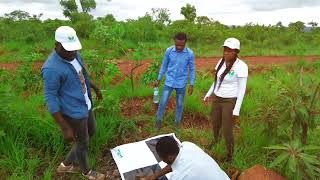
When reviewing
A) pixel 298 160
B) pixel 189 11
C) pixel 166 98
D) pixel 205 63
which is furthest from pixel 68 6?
pixel 298 160

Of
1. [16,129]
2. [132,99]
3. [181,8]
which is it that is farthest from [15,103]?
[181,8]

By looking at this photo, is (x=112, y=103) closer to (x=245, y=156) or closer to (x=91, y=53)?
(x=91, y=53)

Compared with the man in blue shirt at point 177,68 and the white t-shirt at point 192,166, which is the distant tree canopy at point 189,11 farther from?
the white t-shirt at point 192,166

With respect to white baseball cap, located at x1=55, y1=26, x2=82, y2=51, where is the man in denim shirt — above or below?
below

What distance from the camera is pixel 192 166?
3090 millimetres

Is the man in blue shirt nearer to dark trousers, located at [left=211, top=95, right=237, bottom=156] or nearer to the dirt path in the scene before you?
dark trousers, located at [left=211, top=95, right=237, bottom=156]

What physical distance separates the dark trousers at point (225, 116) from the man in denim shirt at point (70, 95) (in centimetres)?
143

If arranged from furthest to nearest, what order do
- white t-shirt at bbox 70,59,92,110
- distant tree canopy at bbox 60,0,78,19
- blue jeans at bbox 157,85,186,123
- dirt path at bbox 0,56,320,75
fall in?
1. distant tree canopy at bbox 60,0,78,19
2. dirt path at bbox 0,56,320,75
3. blue jeans at bbox 157,85,186,123
4. white t-shirt at bbox 70,59,92,110

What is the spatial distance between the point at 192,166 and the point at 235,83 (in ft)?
4.81

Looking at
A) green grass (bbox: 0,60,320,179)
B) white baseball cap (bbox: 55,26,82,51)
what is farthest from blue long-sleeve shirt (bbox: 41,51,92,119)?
green grass (bbox: 0,60,320,179)

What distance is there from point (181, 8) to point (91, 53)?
18.8 m

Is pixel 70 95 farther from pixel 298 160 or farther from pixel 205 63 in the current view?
pixel 205 63

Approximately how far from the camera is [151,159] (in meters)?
4.55

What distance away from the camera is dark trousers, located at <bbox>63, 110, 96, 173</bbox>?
3857mm
